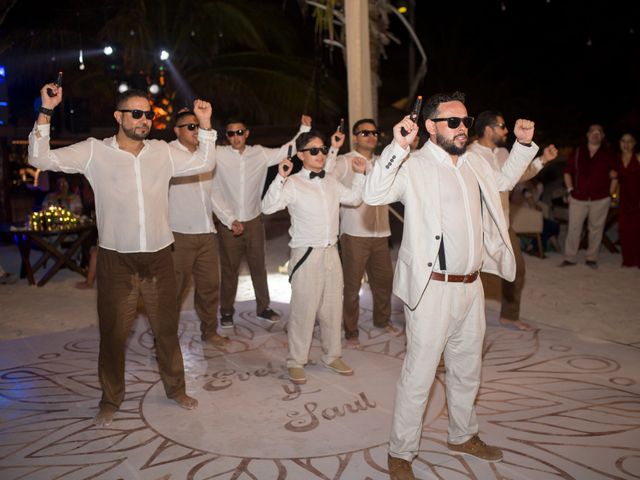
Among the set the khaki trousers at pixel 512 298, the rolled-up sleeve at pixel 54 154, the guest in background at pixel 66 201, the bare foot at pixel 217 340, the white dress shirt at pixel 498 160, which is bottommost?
the bare foot at pixel 217 340

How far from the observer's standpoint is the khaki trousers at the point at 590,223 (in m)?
9.14

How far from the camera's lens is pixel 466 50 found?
80.6ft

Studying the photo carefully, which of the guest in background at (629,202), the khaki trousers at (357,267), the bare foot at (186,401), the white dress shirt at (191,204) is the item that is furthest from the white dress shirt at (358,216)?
the guest in background at (629,202)

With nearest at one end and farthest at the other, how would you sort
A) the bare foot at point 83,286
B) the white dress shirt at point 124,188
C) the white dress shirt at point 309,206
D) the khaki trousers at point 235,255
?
the white dress shirt at point 124,188 < the white dress shirt at point 309,206 < the khaki trousers at point 235,255 < the bare foot at point 83,286

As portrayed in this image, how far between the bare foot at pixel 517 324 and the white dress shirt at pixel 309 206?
2213 millimetres

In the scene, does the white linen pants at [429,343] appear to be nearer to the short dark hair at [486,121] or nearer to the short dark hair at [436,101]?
the short dark hair at [436,101]

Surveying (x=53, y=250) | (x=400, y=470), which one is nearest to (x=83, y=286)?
(x=53, y=250)

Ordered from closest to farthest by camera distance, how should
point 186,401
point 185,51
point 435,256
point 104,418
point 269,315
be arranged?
point 435,256 → point 104,418 → point 186,401 → point 269,315 → point 185,51

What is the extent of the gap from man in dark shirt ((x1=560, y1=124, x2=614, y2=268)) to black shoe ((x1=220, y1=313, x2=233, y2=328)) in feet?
16.0

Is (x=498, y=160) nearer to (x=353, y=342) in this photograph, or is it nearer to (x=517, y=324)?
(x=517, y=324)

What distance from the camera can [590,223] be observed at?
9.27 metres

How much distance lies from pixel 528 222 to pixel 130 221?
6.77 metres

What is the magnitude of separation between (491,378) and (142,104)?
311 cm

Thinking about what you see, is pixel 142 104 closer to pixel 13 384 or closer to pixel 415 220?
pixel 415 220
